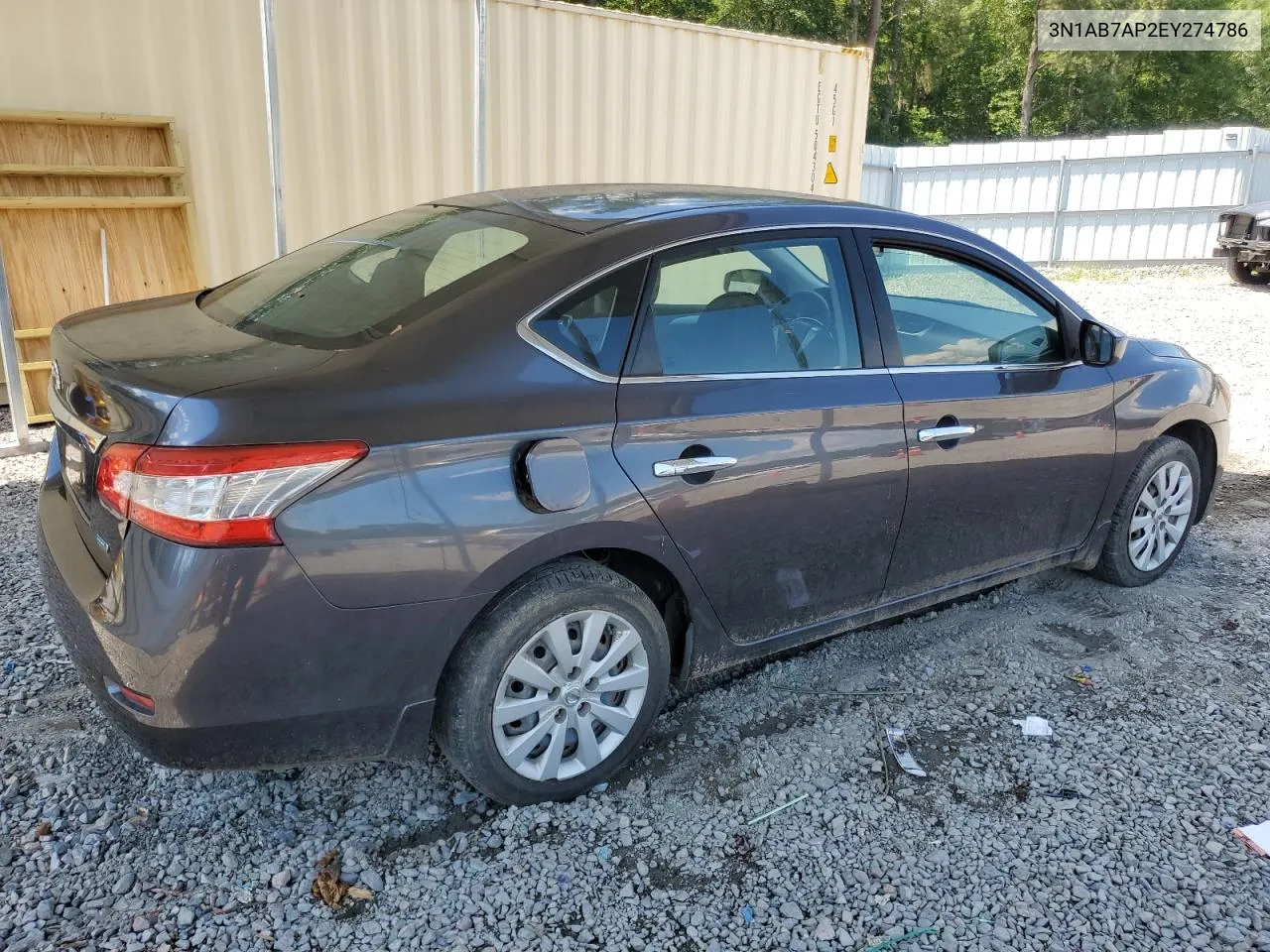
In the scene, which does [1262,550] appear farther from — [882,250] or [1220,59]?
Answer: [1220,59]

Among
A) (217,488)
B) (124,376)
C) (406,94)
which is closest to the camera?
(217,488)

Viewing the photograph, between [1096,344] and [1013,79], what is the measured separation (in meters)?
40.3

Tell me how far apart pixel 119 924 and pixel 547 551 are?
134 centimetres

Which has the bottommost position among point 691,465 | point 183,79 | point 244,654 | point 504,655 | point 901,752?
point 901,752

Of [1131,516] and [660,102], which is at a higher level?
[660,102]

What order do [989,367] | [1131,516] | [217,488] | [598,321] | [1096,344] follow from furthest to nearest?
[1131,516], [1096,344], [989,367], [598,321], [217,488]

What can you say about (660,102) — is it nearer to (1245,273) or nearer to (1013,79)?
(1245,273)

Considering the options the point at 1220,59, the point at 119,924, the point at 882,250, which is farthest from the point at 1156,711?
the point at 1220,59

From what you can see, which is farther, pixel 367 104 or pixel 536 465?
pixel 367 104

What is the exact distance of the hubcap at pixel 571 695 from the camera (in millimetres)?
2652

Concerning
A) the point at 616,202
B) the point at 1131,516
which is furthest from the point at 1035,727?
the point at 616,202

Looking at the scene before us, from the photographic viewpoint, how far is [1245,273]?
619 inches

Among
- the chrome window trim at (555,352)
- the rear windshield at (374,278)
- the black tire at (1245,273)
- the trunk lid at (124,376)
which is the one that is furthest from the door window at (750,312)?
the black tire at (1245,273)

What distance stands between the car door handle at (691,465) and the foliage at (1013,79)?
122 ft
